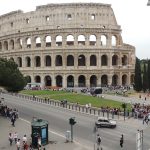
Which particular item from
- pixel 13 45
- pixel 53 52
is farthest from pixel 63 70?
pixel 13 45

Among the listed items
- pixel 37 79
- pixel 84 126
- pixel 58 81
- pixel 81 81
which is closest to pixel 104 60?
pixel 81 81

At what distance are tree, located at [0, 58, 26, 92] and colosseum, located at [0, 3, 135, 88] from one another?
41.6m

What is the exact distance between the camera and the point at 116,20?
93875mm

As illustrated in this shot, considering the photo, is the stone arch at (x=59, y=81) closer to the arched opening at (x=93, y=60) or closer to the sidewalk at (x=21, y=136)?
the arched opening at (x=93, y=60)

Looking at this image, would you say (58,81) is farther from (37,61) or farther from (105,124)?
(105,124)

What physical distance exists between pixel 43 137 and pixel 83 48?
57.5 metres

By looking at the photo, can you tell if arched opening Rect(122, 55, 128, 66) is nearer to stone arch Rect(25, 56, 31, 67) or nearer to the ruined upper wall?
the ruined upper wall

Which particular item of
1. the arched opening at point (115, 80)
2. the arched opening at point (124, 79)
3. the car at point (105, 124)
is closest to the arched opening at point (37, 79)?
the arched opening at point (115, 80)

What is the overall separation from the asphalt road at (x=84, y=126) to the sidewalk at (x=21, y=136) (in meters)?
1.21

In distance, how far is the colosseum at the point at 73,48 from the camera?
282 feet

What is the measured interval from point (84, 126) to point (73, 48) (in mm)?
49821

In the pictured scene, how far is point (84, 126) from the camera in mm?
36844

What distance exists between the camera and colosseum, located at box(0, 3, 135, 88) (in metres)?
85.9

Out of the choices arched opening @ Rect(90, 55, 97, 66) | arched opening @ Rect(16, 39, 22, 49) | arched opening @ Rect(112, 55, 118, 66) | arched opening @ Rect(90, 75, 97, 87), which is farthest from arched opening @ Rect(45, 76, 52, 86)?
arched opening @ Rect(112, 55, 118, 66)
